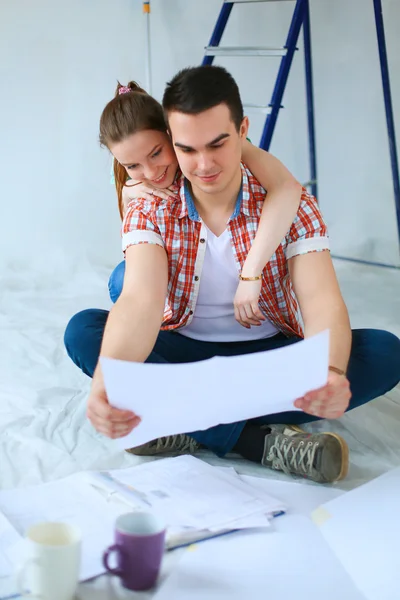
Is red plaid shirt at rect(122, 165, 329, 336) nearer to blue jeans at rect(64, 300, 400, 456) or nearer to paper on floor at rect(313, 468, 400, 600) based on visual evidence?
blue jeans at rect(64, 300, 400, 456)

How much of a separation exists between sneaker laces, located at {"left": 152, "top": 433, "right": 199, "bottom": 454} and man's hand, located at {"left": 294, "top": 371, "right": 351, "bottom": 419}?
0.43m

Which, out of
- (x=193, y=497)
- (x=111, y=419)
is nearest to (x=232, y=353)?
(x=193, y=497)

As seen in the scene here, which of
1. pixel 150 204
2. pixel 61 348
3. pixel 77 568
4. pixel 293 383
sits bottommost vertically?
pixel 61 348

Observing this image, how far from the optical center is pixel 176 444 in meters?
1.60

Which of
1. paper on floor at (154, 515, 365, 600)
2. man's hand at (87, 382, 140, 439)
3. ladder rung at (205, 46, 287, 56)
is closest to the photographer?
paper on floor at (154, 515, 365, 600)

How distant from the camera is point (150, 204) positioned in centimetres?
161

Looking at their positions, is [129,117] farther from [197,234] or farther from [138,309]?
[138,309]

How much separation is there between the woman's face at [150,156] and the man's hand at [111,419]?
22.7 inches

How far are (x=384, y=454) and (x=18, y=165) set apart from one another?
2.55 meters

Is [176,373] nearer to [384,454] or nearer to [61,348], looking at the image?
[384,454]

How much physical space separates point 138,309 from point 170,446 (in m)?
0.33

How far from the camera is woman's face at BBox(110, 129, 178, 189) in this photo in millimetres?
1581

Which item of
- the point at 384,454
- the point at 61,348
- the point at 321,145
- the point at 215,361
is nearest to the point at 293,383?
the point at 215,361

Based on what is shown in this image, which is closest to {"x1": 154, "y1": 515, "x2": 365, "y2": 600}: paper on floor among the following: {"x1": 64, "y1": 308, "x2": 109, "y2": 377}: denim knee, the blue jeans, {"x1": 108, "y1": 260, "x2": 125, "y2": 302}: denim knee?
the blue jeans
